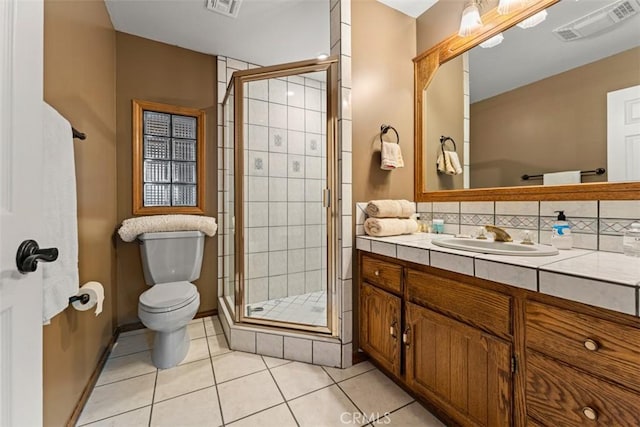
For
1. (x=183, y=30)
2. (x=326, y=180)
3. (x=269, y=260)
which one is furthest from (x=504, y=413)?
(x=183, y=30)

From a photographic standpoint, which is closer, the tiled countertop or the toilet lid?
the tiled countertop

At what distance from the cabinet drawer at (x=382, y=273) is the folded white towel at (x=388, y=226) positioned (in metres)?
0.17

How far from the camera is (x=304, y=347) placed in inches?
66.3

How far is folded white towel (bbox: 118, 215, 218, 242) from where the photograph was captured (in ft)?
6.43

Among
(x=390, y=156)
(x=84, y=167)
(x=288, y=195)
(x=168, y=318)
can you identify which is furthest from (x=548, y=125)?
(x=84, y=167)

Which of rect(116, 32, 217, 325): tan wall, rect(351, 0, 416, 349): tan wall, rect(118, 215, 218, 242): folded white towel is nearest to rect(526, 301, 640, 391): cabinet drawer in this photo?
rect(351, 0, 416, 349): tan wall

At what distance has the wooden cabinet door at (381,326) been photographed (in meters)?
1.40

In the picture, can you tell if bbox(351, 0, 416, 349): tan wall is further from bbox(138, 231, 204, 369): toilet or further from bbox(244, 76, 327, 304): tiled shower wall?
bbox(138, 231, 204, 369): toilet

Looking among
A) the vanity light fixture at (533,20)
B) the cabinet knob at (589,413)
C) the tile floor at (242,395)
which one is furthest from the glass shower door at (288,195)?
the cabinet knob at (589,413)

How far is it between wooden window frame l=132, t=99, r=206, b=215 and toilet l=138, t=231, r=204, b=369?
0.92 ft

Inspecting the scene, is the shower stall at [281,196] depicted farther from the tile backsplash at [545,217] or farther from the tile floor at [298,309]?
the tile backsplash at [545,217]

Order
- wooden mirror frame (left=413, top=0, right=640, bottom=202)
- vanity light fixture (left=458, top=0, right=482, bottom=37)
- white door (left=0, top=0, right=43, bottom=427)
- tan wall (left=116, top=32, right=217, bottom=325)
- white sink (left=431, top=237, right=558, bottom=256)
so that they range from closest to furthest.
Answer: white door (left=0, top=0, right=43, bottom=427)
white sink (left=431, top=237, right=558, bottom=256)
wooden mirror frame (left=413, top=0, right=640, bottom=202)
vanity light fixture (left=458, top=0, right=482, bottom=37)
tan wall (left=116, top=32, right=217, bottom=325)

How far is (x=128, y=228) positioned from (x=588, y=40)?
2.93 meters

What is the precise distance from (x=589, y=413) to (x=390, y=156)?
1.40 metres
